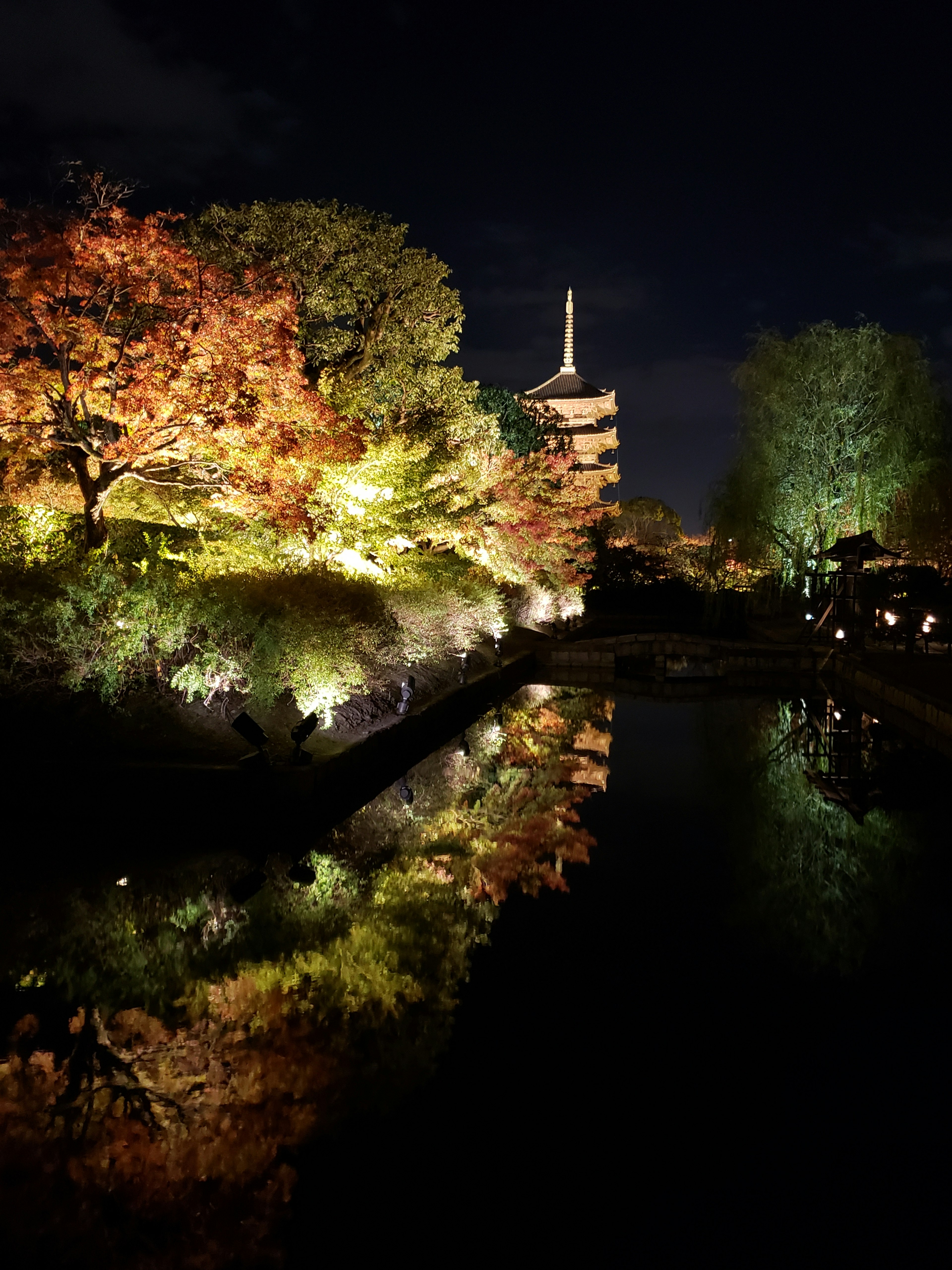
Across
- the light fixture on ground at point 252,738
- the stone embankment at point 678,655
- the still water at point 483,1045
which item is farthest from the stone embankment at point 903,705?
the light fixture on ground at point 252,738

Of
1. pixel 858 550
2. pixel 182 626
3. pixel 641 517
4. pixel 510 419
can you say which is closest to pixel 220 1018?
pixel 182 626

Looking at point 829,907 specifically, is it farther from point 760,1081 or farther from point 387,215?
point 387,215

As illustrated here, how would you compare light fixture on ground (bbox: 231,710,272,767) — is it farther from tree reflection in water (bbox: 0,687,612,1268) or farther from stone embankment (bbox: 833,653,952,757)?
stone embankment (bbox: 833,653,952,757)

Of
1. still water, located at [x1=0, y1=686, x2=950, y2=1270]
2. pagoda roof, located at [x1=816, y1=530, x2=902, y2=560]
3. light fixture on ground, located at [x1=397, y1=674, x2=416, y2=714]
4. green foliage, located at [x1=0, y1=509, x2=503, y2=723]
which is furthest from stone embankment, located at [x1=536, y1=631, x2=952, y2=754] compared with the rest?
still water, located at [x1=0, y1=686, x2=950, y2=1270]

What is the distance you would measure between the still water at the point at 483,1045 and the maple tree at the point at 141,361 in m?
6.03

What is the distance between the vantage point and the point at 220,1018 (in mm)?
4762

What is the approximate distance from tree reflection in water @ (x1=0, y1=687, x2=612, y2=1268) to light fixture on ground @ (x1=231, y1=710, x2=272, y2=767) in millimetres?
1040

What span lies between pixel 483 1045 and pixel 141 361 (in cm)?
1026

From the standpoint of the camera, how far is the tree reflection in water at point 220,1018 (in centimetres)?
338

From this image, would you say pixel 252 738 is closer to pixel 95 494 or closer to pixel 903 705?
pixel 95 494

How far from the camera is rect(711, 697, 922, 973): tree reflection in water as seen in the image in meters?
6.21

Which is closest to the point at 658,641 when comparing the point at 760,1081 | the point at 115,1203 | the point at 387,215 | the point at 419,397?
the point at 419,397

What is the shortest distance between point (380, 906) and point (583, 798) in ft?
12.4

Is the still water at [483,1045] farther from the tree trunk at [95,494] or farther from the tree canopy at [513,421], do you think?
the tree canopy at [513,421]
